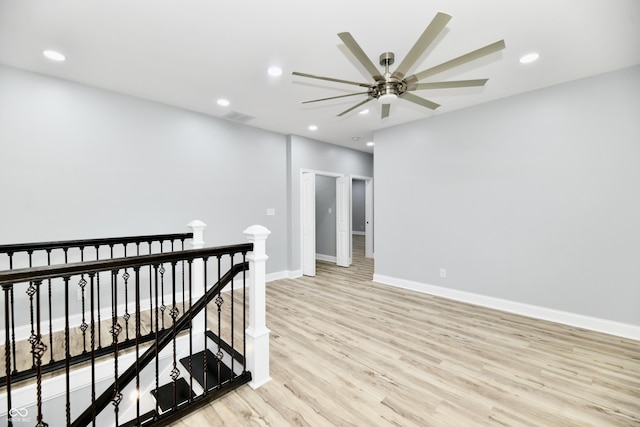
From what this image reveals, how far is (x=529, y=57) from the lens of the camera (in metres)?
2.75

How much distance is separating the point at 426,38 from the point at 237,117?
3477 millimetres

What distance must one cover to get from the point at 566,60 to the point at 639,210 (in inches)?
69.5

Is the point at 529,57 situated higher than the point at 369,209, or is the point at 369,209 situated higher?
the point at 529,57

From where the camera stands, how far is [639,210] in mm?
2930

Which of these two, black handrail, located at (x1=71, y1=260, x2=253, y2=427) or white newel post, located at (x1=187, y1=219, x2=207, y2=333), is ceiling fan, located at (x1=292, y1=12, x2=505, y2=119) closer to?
black handrail, located at (x1=71, y1=260, x2=253, y2=427)

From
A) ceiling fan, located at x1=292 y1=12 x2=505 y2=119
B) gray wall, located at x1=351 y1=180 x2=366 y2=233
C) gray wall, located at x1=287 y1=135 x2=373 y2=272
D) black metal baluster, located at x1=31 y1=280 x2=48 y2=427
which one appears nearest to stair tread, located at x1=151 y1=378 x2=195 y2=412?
black metal baluster, located at x1=31 y1=280 x2=48 y2=427

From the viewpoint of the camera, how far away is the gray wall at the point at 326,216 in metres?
7.12

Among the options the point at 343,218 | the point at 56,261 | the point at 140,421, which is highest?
the point at 343,218

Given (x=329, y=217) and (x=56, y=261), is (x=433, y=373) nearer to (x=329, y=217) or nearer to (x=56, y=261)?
(x=56, y=261)

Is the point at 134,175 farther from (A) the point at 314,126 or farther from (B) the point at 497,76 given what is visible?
(B) the point at 497,76

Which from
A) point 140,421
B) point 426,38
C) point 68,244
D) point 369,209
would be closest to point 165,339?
point 140,421

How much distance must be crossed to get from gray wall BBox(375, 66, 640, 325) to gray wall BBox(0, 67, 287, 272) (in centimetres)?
298

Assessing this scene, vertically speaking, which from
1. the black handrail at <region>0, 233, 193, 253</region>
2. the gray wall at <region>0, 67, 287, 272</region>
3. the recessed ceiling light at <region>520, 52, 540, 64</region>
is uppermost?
the recessed ceiling light at <region>520, 52, 540, 64</region>

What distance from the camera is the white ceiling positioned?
6.89ft
